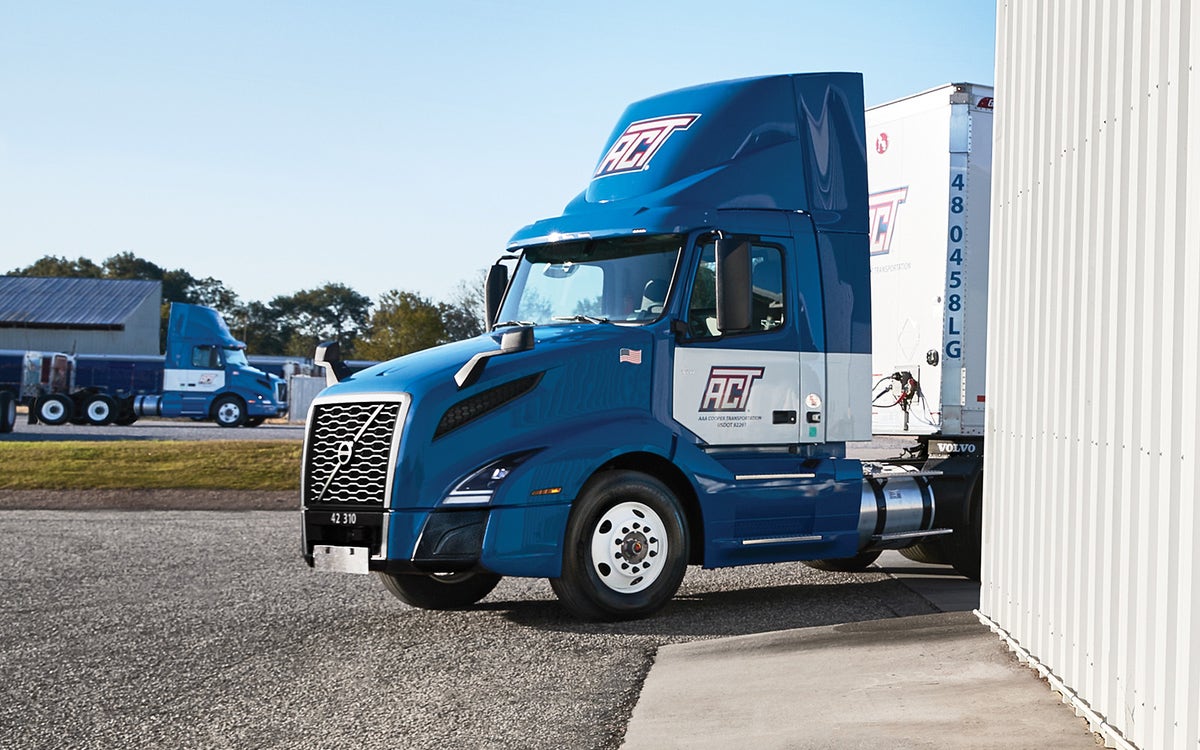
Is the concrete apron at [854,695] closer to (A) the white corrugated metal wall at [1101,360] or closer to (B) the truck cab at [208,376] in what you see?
(A) the white corrugated metal wall at [1101,360]

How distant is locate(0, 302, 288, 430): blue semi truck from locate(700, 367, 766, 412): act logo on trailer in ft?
114

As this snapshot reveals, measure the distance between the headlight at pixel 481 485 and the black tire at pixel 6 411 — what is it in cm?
2945

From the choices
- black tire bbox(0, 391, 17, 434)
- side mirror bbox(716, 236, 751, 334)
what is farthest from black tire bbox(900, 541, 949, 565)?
black tire bbox(0, 391, 17, 434)

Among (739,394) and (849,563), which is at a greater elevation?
(739,394)

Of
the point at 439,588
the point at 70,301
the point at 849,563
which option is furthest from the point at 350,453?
the point at 70,301

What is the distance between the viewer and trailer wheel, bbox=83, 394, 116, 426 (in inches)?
1756

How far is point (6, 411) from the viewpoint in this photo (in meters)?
34.1

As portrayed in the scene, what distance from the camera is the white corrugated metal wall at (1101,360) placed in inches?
173

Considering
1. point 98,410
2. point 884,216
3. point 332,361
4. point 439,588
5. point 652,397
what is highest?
point 884,216

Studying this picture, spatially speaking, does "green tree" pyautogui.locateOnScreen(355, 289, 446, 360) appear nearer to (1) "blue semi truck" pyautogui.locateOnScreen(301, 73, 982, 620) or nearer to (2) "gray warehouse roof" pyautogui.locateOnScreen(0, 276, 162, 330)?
(2) "gray warehouse roof" pyautogui.locateOnScreen(0, 276, 162, 330)

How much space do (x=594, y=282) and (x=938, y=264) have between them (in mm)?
3196

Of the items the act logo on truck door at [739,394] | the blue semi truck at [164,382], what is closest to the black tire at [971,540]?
the act logo on truck door at [739,394]

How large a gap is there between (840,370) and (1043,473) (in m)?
3.42

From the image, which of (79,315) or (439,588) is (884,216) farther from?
(79,315)
